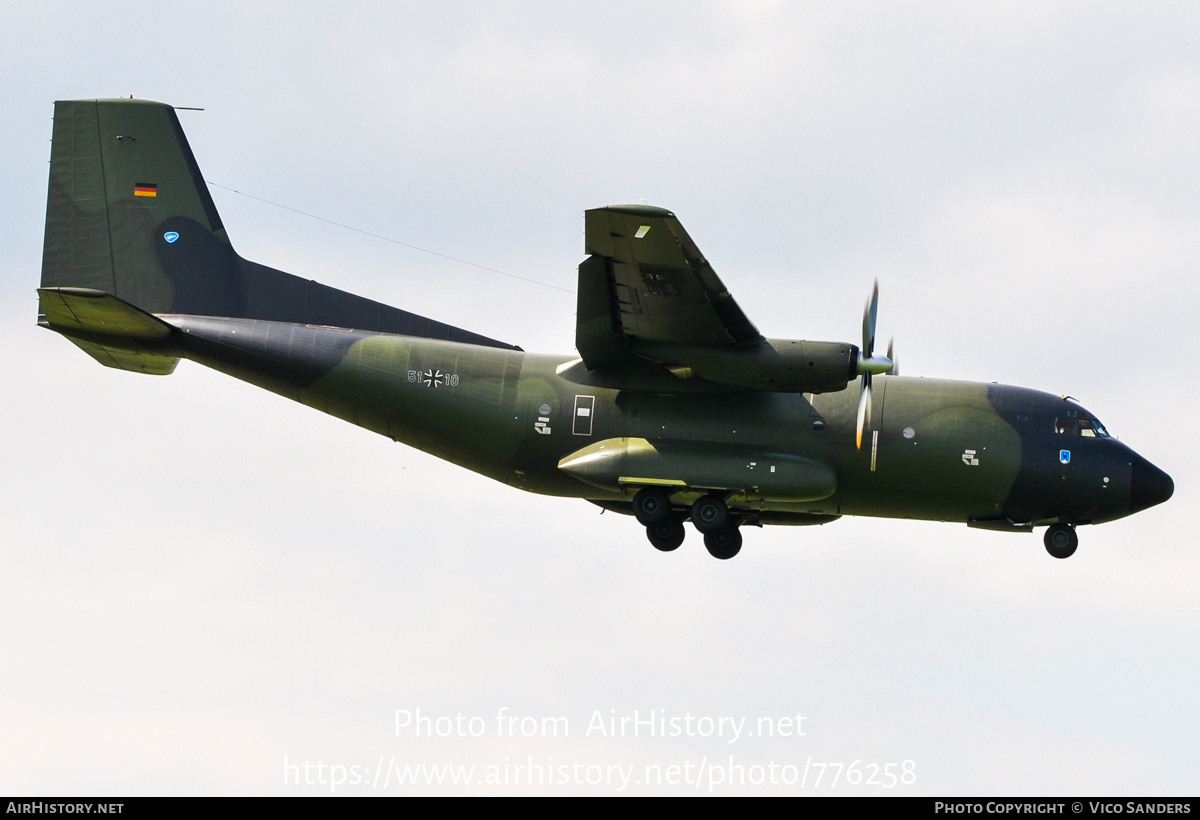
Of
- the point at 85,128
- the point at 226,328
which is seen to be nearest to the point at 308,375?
the point at 226,328

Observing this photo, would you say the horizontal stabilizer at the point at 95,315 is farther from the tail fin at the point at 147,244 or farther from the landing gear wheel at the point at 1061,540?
the landing gear wheel at the point at 1061,540

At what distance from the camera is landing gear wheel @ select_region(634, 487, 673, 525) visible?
89.9 feet

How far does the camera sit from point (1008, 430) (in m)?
27.8

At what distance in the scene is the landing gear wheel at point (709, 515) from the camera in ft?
89.2

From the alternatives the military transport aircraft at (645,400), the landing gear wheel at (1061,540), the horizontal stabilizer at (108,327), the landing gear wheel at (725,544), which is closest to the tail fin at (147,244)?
the military transport aircraft at (645,400)

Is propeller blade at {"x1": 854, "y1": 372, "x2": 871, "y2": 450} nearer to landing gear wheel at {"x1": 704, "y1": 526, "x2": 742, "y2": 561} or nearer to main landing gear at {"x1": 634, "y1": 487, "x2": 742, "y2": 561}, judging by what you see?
main landing gear at {"x1": 634, "y1": 487, "x2": 742, "y2": 561}

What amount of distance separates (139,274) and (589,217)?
10722mm

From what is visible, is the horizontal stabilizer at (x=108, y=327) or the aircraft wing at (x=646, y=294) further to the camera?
the horizontal stabilizer at (x=108, y=327)

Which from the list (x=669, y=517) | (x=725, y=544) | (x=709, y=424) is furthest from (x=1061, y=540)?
(x=669, y=517)

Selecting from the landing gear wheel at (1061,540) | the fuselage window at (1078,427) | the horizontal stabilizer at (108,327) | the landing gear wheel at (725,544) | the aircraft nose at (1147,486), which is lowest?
the landing gear wheel at (725,544)

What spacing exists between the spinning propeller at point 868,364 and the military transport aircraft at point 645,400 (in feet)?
0.15

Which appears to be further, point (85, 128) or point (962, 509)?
point (85, 128)

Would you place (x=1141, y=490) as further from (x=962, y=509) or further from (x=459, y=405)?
(x=459, y=405)

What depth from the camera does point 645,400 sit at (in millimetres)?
27859
